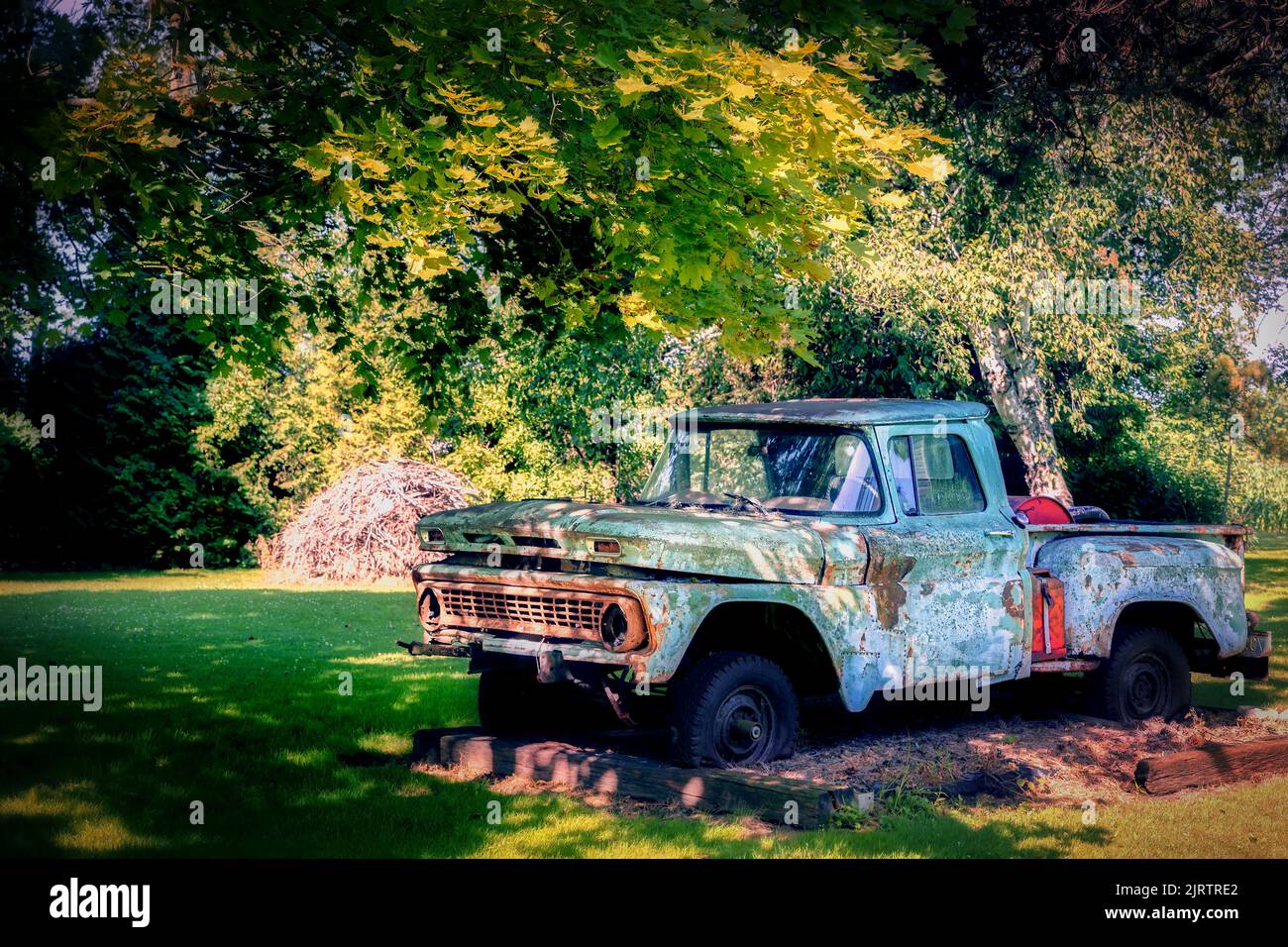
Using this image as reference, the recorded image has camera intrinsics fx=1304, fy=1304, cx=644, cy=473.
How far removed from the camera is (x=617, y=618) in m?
7.11

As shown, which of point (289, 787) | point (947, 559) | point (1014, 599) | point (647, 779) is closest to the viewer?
point (647, 779)

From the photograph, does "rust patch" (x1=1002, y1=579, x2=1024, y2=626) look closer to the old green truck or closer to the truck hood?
the old green truck

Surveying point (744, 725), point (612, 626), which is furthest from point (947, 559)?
point (612, 626)

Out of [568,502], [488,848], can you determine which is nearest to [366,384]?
[568,502]

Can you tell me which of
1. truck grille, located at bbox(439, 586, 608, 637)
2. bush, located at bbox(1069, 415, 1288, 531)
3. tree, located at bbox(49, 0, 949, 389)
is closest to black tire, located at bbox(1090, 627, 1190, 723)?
tree, located at bbox(49, 0, 949, 389)

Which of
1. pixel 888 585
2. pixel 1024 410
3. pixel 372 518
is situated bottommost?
pixel 888 585

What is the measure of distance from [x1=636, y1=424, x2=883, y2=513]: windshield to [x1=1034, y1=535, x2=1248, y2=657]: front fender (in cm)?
184

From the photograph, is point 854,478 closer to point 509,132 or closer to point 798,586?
point 798,586

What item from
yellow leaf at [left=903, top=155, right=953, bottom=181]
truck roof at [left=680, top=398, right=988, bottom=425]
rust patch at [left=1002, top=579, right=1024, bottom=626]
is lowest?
rust patch at [left=1002, top=579, right=1024, bottom=626]

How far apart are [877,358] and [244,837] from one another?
50.5 ft

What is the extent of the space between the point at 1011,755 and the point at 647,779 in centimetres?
263

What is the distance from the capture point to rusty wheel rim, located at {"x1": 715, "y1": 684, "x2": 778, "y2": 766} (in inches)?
291

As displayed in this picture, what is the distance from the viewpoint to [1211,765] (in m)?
8.05

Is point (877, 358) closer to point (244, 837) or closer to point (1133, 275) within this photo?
point (1133, 275)
